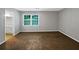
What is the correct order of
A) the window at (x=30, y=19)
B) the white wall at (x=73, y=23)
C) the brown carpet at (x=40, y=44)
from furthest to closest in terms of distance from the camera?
the window at (x=30, y=19)
the white wall at (x=73, y=23)
the brown carpet at (x=40, y=44)

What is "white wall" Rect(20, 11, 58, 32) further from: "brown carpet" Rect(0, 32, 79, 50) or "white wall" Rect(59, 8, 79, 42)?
"brown carpet" Rect(0, 32, 79, 50)

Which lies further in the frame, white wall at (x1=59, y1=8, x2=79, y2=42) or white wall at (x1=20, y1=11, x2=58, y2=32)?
white wall at (x1=20, y1=11, x2=58, y2=32)

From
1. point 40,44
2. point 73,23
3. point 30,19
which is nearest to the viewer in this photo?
point 40,44

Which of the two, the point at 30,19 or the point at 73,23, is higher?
the point at 30,19

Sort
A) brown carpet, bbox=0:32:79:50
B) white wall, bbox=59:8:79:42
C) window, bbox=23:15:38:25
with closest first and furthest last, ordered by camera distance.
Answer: brown carpet, bbox=0:32:79:50 < white wall, bbox=59:8:79:42 < window, bbox=23:15:38:25

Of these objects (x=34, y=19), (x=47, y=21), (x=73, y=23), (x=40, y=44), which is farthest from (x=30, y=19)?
(x=40, y=44)

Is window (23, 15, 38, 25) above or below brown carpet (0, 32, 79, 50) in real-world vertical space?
above

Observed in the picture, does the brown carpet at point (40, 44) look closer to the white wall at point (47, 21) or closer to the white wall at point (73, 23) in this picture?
the white wall at point (73, 23)

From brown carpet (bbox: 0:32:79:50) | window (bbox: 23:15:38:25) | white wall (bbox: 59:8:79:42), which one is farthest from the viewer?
window (bbox: 23:15:38:25)

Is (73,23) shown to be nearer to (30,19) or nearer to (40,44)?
(40,44)

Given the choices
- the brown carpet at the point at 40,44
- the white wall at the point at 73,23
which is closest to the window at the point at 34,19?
the white wall at the point at 73,23

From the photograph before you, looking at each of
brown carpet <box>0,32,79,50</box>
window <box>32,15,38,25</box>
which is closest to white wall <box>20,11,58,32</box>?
window <box>32,15,38,25</box>

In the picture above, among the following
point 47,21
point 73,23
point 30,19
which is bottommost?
point 73,23
